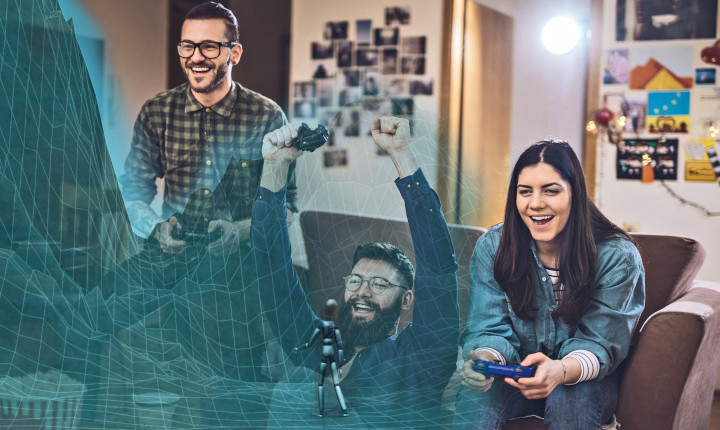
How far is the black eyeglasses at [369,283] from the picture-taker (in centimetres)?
167

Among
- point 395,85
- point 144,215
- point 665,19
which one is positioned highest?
point 665,19

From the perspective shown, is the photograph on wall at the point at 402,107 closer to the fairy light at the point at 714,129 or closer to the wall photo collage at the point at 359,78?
the wall photo collage at the point at 359,78

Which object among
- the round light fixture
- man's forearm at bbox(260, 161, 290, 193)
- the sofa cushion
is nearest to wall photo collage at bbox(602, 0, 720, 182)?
the round light fixture

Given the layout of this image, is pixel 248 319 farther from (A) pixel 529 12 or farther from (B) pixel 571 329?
(A) pixel 529 12

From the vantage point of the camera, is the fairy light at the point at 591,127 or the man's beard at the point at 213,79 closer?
the man's beard at the point at 213,79

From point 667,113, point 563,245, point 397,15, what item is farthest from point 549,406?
point 667,113

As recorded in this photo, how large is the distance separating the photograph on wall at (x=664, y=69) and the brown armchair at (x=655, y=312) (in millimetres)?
738

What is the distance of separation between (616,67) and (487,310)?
1216mm

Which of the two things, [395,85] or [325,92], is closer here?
[325,92]

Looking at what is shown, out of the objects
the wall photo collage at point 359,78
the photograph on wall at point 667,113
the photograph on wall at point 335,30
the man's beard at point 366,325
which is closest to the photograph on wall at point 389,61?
the wall photo collage at point 359,78

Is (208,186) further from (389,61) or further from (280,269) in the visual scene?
(389,61)

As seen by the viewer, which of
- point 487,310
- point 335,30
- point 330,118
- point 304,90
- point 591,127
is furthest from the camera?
point 591,127

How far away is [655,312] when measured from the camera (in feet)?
5.69

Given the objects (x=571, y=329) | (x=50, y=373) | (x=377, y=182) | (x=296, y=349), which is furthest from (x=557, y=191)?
(x=50, y=373)
